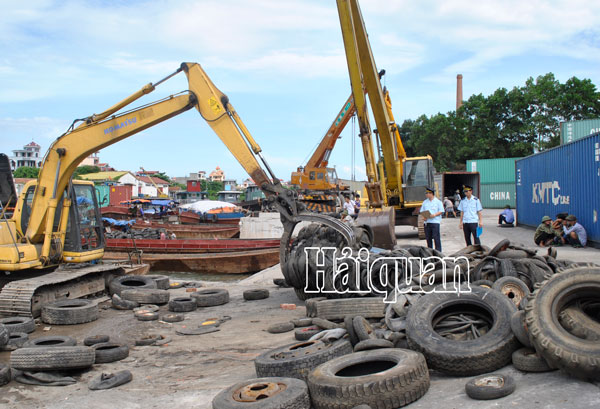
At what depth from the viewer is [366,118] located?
16.1m

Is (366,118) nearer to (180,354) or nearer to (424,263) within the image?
(424,263)

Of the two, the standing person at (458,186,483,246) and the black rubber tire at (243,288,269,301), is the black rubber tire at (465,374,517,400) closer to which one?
the black rubber tire at (243,288,269,301)

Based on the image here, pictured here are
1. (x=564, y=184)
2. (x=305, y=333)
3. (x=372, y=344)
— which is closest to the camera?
(x=372, y=344)

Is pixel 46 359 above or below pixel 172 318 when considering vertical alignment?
above

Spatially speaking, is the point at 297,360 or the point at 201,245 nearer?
the point at 297,360

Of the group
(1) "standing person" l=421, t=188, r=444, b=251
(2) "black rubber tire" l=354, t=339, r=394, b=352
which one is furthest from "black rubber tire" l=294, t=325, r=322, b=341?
(1) "standing person" l=421, t=188, r=444, b=251

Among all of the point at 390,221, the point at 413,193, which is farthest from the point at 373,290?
the point at 413,193

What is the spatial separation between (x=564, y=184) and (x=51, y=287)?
1639 cm

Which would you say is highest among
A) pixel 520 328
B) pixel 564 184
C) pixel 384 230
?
pixel 564 184

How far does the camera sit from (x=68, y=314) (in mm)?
8938

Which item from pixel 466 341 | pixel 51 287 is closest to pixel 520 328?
pixel 466 341

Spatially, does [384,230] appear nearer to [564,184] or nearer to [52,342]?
[564,184]

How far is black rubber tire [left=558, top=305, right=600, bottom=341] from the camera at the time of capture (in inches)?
187

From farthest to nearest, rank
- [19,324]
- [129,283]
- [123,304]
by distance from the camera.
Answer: [129,283]
[123,304]
[19,324]
